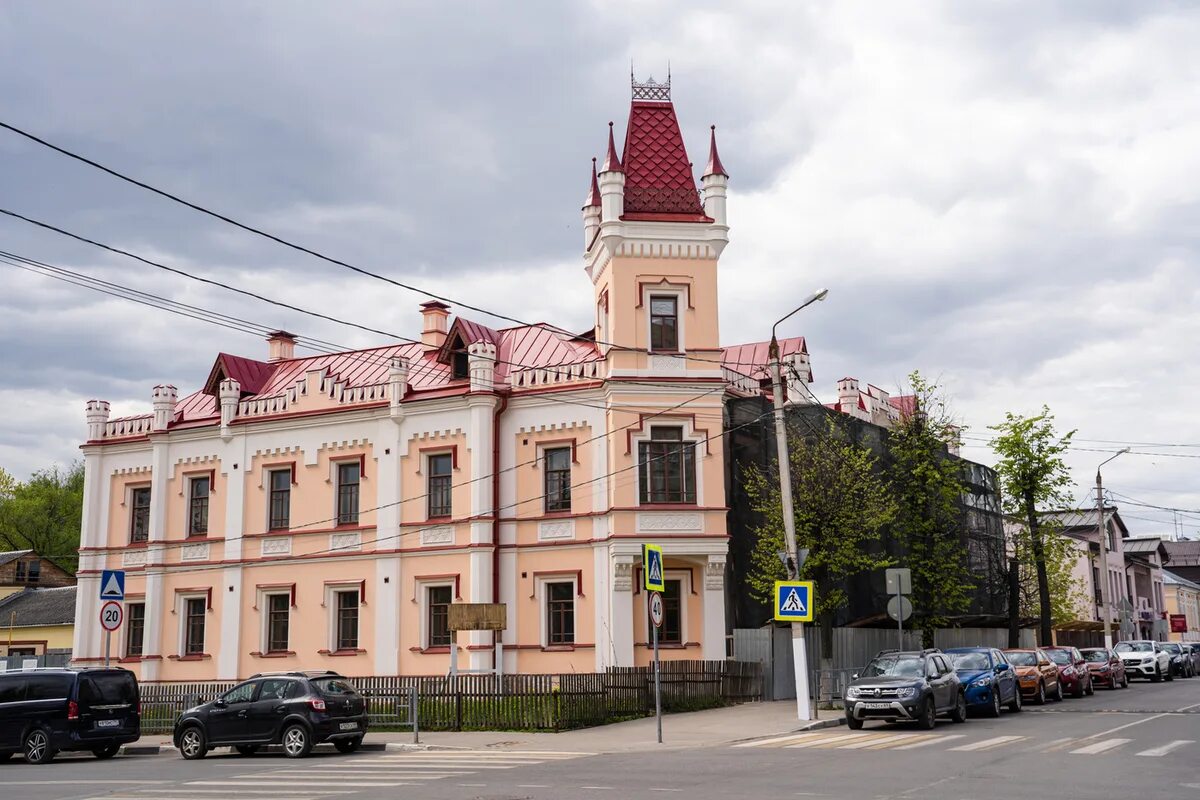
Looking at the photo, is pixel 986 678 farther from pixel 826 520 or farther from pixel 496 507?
pixel 496 507

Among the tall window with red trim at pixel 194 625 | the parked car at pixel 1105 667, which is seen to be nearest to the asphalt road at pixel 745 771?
the parked car at pixel 1105 667

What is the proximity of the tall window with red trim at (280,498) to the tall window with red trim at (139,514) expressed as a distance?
5.43 m

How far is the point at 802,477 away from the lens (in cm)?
3152

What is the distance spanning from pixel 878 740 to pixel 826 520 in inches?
415

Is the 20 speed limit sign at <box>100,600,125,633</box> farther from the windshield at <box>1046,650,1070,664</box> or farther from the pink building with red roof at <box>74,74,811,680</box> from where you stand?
the windshield at <box>1046,650,1070,664</box>

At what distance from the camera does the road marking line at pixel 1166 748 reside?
57.7 feet

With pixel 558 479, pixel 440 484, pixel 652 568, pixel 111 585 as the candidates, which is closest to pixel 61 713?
pixel 111 585

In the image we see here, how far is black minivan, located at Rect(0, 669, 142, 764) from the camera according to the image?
21.7 m

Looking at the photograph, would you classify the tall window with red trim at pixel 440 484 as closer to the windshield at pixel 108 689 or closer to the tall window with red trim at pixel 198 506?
the tall window with red trim at pixel 198 506

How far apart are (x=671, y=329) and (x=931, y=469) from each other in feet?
29.2

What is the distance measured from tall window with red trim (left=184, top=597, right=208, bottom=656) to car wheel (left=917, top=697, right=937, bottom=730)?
2482 cm

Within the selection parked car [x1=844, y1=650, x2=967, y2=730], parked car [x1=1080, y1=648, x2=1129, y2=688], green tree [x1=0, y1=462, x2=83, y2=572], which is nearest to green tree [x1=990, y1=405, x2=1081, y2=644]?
parked car [x1=1080, y1=648, x2=1129, y2=688]

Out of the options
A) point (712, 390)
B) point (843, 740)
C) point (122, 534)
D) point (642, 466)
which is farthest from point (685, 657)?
point (122, 534)

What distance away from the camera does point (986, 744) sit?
64.2 ft
